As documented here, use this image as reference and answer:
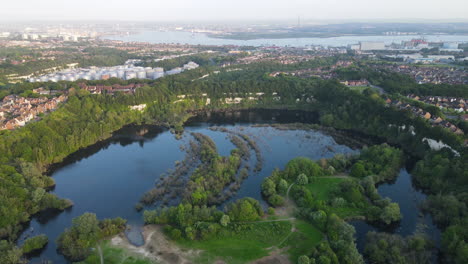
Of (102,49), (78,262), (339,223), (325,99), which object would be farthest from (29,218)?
(102,49)

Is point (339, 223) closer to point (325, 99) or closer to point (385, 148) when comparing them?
point (385, 148)

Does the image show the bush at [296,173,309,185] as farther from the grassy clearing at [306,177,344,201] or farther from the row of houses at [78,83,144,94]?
the row of houses at [78,83,144,94]

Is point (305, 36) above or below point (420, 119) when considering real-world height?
above

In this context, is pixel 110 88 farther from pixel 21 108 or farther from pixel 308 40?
pixel 308 40

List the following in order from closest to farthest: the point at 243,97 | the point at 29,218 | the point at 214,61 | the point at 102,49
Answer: the point at 29,218, the point at 243,97, the point at 214,61, the point at 102,49

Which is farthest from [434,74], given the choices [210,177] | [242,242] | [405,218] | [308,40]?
[308,40]

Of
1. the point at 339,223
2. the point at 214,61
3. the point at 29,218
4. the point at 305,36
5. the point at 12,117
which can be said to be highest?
the point at 305,36

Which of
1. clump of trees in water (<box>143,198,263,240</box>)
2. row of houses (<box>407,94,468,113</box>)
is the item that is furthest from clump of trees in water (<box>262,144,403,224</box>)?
row of houses (<box>407,94,468,113</box>)
